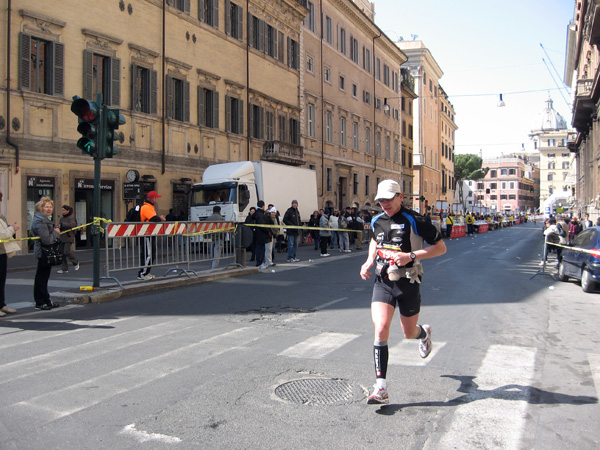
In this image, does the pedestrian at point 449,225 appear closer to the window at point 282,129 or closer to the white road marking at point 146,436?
the window at point 282,129

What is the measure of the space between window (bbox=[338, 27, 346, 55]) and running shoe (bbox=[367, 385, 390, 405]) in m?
44.0

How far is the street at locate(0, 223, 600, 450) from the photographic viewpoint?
4152mm

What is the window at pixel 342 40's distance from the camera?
46125 millimetres

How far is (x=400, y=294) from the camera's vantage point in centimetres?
493

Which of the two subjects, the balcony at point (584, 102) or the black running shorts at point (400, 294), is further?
the balcony at point (584, 102)

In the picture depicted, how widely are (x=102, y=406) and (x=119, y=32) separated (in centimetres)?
2179

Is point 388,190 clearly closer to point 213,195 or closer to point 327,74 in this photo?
point 213,195

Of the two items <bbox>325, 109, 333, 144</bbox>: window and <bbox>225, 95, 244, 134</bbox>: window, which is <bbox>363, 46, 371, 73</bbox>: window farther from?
<bbox>225, 95, 244, 134</bbox>: window

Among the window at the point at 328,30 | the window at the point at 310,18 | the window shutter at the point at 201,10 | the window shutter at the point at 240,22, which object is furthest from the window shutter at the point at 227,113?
the window at the point at 328,30

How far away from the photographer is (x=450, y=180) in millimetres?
96312

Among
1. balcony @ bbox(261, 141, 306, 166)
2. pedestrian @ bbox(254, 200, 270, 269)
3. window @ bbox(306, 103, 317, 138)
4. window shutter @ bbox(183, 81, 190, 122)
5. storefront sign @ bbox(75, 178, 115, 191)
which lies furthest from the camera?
window @ bbox(306, 103, 317, 138)

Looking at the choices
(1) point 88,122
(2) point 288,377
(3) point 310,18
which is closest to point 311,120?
(3) point 310,18

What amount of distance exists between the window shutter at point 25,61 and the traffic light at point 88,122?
34.4 feet

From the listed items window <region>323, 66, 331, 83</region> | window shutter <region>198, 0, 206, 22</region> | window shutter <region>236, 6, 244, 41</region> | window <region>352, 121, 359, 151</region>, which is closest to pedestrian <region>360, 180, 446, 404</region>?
window shutter <region>198, 0, 206, 22</region>
